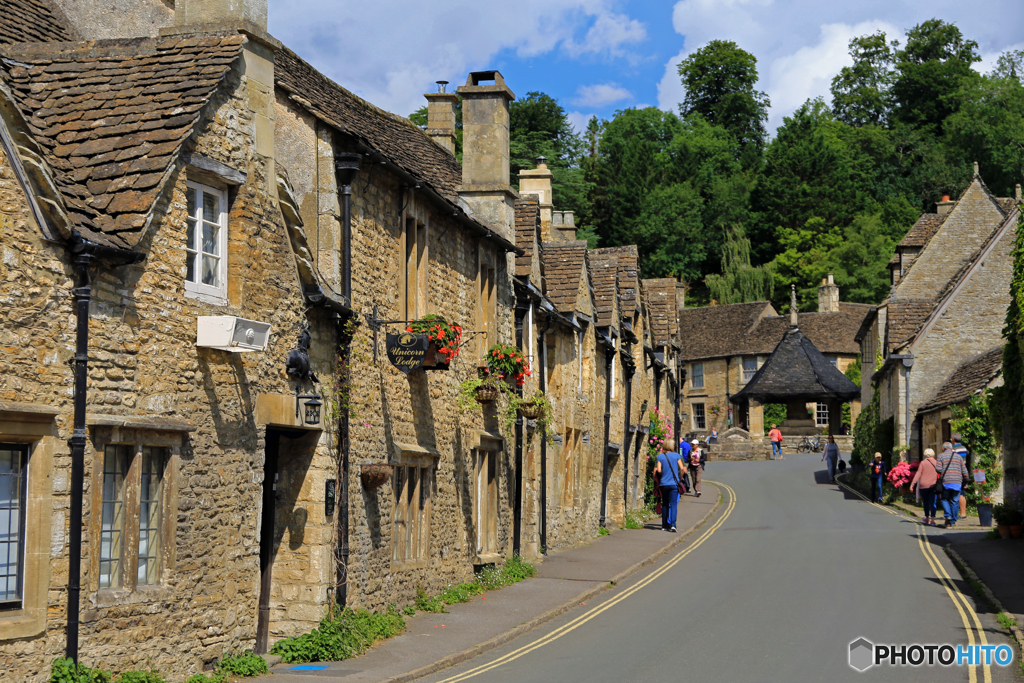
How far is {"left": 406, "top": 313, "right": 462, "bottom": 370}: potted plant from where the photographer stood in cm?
1445

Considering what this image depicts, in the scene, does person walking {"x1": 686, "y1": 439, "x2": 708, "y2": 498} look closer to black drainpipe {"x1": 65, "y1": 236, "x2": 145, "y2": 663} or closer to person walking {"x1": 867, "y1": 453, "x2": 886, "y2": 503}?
person walking {"x1": 867, "y1": 453, "x2": 886, "y2": 503}

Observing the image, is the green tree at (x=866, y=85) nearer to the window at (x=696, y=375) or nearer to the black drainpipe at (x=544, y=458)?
the window at (x=696, y=375)

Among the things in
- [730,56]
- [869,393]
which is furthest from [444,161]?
[730,56]

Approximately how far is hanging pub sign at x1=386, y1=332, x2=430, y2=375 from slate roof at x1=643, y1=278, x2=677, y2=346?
31798 mm

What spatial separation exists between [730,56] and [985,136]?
25611 mm

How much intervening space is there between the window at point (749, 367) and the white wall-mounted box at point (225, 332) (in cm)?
6307

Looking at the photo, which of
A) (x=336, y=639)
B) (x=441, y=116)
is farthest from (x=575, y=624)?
(x=441, y=116)

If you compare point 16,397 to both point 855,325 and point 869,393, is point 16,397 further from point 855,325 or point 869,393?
point 855,325

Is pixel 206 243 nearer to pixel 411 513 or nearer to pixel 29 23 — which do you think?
pixel 29 23

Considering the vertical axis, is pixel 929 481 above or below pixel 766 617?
above

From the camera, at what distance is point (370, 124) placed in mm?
18953

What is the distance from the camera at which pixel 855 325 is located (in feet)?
238

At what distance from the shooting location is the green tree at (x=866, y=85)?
9462cm

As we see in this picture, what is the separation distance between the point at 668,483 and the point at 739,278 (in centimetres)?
5651
